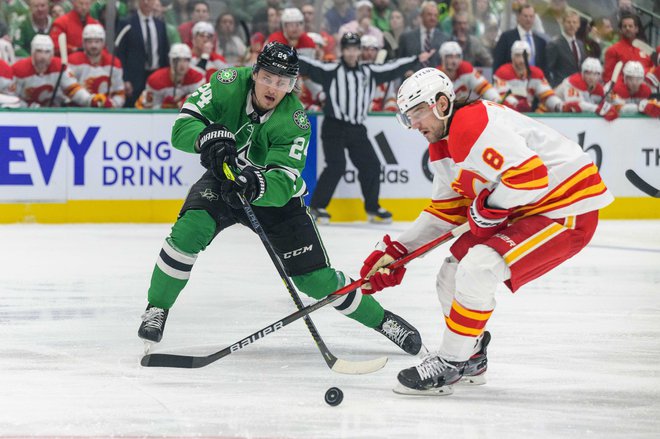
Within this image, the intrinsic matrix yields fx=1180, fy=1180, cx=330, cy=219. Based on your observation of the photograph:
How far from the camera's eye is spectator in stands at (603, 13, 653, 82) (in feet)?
33.8

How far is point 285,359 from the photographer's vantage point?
13.8 ft

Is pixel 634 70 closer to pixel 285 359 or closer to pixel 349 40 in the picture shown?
pixel 349 40

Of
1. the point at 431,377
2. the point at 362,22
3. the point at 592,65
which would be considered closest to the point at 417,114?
the point at 431,377

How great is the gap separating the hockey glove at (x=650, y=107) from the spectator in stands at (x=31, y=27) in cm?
485

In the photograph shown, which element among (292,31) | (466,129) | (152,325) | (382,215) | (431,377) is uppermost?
(466,129)

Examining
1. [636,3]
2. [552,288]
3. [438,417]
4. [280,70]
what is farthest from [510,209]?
[636,3]

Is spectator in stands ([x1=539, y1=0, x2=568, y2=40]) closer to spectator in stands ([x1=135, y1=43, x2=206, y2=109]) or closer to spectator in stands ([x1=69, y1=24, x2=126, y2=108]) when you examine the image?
spectator in stands ([x1=135, y1=43, x2=206, y2=109])

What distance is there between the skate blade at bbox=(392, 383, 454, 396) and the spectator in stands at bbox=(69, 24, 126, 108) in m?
5.76

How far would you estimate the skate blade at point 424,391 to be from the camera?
12.0ft

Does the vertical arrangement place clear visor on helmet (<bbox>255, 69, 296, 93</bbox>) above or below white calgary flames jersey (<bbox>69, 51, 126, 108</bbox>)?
above

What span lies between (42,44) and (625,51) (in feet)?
16.3

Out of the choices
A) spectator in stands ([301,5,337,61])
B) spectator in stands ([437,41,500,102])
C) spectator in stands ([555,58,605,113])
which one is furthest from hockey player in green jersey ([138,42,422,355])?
spectator in stands ([555,58,605,113])

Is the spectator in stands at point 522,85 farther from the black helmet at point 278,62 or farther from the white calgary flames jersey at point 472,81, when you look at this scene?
the black helmet at point 278,62

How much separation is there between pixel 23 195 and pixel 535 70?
14.4ft
